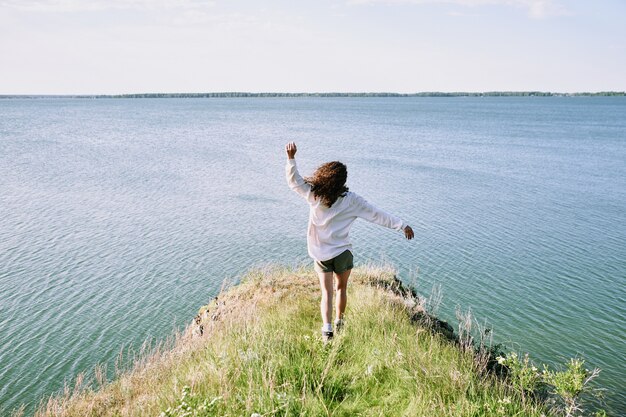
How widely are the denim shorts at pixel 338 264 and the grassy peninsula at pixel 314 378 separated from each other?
Result: 2.72 ft

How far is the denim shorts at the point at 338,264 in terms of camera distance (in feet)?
19.0

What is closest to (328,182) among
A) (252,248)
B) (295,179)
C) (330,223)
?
(295,179)

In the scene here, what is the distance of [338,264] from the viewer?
5.79 meters

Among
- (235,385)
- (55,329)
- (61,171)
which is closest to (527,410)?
(235,385)

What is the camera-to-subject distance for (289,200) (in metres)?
23.6

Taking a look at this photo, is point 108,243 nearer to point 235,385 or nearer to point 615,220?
point 235,385

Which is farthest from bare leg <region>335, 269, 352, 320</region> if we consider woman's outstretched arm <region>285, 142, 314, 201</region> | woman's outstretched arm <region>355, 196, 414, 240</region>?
woman's outstretched arm <region>285, 142, 314, 201</region>

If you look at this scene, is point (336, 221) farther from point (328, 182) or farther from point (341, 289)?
point (341, 289)

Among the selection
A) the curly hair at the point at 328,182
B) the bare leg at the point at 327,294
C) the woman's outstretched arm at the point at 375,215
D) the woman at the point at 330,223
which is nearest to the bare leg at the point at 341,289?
the woman at the point at 330,223

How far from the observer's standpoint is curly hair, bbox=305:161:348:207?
5441 mm

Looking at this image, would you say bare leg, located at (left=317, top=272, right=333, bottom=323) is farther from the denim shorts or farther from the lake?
the lake

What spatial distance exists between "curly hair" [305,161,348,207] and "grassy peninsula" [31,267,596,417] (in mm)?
1749

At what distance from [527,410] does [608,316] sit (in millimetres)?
8745

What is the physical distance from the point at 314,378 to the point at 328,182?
2228 mm
